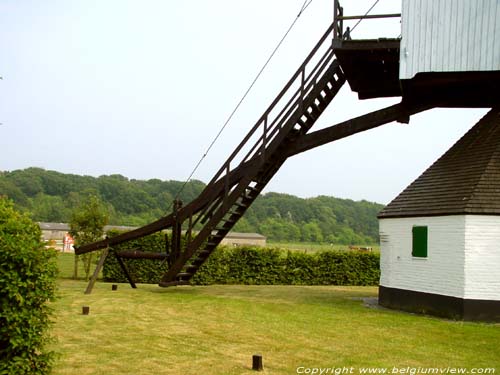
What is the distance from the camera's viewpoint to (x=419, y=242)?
15.2 m

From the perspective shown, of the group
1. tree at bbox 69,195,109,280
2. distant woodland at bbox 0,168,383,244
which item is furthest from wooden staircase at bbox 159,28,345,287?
distant woodland at bbox 0,168,383,244

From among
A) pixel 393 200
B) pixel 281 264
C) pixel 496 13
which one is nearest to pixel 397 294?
pixel 393 200

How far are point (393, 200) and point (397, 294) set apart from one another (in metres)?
2.76

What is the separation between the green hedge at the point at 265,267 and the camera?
24.4 meters

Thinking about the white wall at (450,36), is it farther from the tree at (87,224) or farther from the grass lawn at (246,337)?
the tree at (87,224)

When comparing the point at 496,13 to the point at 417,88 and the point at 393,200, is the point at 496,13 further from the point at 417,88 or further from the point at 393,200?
the point at 393,200

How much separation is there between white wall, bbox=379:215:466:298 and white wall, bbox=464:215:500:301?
0.15 m

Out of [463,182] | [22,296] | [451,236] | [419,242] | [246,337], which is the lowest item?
[246,337]

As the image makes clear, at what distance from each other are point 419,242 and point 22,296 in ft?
36.9

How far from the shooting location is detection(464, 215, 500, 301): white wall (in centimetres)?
1362

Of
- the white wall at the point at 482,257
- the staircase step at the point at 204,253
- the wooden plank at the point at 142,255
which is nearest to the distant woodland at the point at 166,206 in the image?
the wooden plank at the point at 142,255

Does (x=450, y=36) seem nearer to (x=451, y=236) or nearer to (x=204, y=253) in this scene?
(x=451, y=236)

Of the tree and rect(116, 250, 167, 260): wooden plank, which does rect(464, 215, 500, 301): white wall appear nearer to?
rect(116, 250, 167, 260): wooden plank

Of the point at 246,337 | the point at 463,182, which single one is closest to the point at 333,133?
the point at 463,182
